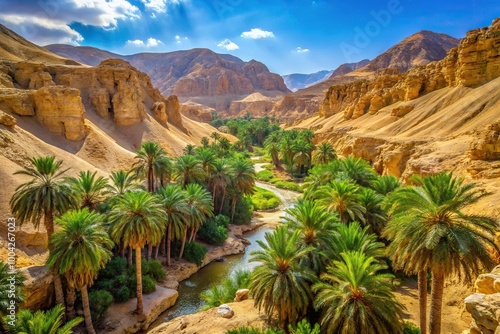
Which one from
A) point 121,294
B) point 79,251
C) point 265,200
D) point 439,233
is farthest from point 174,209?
point 265,200

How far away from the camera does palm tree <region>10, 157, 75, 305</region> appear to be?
18.4 m

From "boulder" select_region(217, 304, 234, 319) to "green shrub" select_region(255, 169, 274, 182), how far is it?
144 feet

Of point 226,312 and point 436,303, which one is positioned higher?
point 436,303

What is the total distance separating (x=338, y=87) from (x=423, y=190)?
100538 mm

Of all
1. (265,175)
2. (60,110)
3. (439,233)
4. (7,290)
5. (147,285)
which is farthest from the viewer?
(265,175)

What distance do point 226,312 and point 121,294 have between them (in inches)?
324

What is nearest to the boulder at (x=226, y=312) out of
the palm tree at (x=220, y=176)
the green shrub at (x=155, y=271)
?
the green shrub at (x=155, y=271)

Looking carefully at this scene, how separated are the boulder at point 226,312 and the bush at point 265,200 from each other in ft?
92.9

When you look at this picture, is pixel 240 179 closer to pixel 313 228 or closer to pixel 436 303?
pixel 313 228

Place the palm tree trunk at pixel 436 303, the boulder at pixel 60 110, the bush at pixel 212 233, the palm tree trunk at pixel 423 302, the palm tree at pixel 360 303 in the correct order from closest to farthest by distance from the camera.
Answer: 1. the palm tree at pixel 360 303
2. the palm tree trunk at pixel 436 303
3. the palm tree trunk at pixel 423 302
4. the bush at pixel 212 233
5. the boulder at pixel 60 110

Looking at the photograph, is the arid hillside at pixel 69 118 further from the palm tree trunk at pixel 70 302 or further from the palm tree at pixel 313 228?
the palm tree at pixel 313 228

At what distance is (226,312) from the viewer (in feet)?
57.8

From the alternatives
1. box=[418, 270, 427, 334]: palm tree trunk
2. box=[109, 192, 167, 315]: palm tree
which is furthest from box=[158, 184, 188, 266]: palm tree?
box=[418, 270, 427, 334]: palm tree trunk

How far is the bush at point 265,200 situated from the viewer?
46519 millimetres
